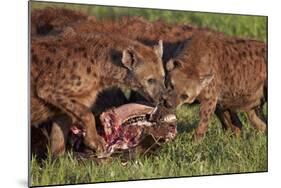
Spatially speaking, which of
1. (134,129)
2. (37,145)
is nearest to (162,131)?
(134,129)

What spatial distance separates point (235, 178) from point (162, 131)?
55 centimetres

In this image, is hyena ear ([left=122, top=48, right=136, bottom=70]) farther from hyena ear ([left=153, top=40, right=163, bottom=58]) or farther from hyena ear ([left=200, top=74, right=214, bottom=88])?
hyena ear ([left=200, top=74, right=214, bottom=88])

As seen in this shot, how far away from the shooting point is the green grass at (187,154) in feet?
12.2

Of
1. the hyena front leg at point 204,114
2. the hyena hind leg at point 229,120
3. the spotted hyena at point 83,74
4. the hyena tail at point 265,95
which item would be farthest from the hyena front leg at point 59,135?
the hyena tail at point 265,95

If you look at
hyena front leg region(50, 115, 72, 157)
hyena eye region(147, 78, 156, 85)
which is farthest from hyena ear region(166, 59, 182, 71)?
hyena front leg region(50, 115, 72, 157)

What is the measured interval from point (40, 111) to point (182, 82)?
80 cm

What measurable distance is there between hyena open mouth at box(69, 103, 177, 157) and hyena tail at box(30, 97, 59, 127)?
0.19m

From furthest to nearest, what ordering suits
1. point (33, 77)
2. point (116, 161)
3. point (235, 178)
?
1. point (235, 178)
2. point (116, 161)
3. point (33, 77)

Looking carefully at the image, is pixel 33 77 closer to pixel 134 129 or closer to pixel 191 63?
pixel 134 129

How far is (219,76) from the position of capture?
4.07m

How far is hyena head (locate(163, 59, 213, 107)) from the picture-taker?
391cm

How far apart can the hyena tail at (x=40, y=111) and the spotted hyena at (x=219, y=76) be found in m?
0.64

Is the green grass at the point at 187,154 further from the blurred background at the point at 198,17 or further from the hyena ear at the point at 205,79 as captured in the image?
the hyena ear at the point at 205,79
